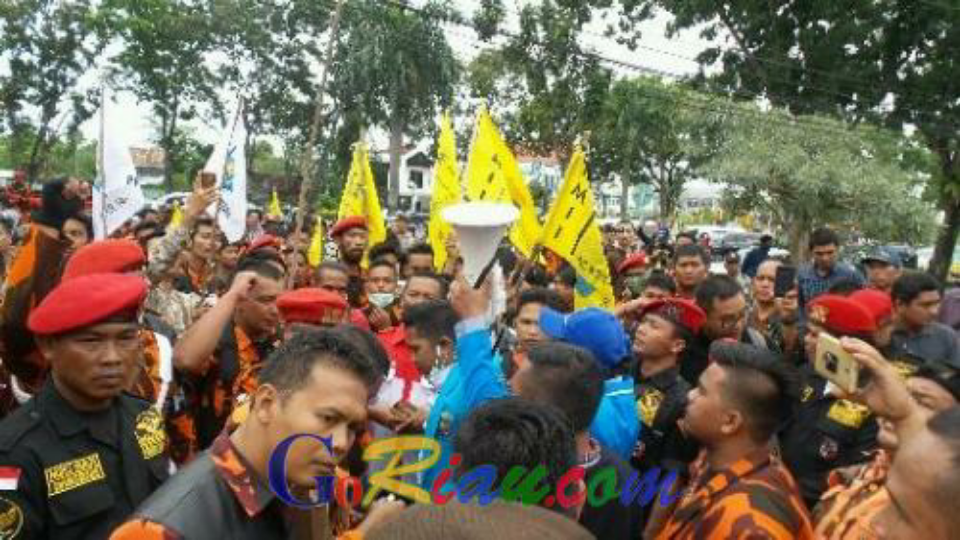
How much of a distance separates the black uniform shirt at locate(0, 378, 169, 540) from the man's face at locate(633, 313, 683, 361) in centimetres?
238

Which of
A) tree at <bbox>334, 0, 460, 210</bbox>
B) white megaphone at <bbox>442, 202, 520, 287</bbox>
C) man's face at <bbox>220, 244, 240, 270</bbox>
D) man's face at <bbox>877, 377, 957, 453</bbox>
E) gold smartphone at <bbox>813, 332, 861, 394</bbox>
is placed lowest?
man's face at <bbox>220, 244, 240, 270</bbox>

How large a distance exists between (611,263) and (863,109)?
30.7 feet

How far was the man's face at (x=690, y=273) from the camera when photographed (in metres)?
6.74

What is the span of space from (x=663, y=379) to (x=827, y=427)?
74 centimetres

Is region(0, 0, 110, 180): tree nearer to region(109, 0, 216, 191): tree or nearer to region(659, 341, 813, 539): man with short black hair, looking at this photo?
region(109, 0, 216, 191): tree

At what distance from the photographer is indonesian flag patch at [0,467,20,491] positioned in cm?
233

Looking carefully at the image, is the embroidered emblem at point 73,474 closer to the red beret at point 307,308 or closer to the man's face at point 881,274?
the red beret at point 307,308

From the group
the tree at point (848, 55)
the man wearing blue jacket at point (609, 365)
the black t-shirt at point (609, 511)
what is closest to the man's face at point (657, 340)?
the man wearing blue jacket at point (609, 365)

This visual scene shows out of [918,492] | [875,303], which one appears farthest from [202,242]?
[918,492]

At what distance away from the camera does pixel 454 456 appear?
213cm

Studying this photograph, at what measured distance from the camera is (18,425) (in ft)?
8.04

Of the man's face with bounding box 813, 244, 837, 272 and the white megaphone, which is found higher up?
the white megaphone

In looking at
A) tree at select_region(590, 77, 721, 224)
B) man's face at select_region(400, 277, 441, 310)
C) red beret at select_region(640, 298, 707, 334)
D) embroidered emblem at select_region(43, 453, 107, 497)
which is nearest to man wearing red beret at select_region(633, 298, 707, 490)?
red beret at select_region(640, 298, 707, 334)

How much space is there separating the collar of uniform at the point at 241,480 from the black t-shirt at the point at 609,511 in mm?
1237
